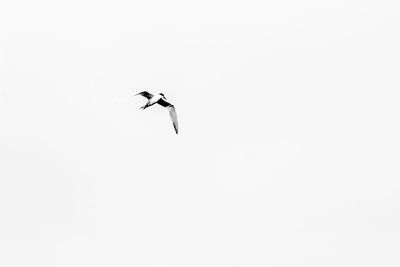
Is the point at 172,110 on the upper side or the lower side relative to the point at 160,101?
upper

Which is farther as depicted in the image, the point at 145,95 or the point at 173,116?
the point at 173,116

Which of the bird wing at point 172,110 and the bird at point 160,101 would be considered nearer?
the bird at point 160,101

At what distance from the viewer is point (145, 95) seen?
57.6 meters

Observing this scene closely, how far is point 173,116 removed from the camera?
202 ft

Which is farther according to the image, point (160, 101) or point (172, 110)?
point (172, 110)

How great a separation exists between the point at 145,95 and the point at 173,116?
4.85 m

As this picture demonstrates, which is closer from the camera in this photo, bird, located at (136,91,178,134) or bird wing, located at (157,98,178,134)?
bird, located at (136,91,178,134)
